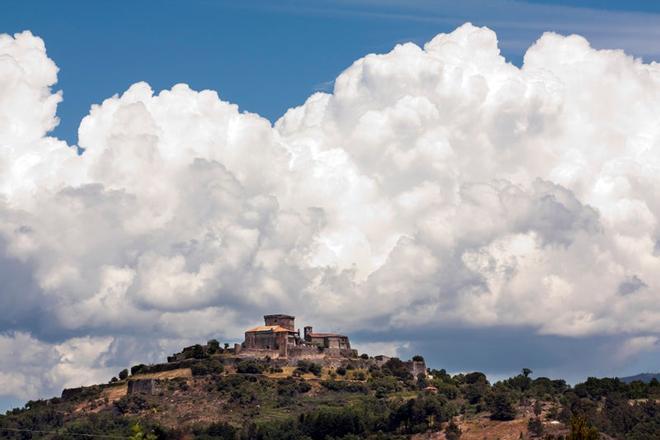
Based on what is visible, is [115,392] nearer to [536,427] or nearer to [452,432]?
[452,432]

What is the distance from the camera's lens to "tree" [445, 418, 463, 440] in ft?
511

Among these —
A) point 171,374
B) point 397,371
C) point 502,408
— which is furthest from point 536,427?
point 171,374

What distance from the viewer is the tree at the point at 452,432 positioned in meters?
156

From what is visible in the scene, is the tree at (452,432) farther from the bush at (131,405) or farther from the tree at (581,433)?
the tree at (581,433)

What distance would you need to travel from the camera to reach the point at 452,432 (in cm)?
15712

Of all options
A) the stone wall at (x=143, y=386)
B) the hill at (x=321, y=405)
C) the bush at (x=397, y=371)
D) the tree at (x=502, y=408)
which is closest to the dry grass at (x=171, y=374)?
the hill at (x=321, y=405)

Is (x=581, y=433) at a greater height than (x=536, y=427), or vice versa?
(x=536, y=427)

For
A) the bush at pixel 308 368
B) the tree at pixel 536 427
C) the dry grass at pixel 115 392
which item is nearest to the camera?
the tree at pixel 536 427

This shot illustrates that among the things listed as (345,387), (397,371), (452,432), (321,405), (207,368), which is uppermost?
(207,368)

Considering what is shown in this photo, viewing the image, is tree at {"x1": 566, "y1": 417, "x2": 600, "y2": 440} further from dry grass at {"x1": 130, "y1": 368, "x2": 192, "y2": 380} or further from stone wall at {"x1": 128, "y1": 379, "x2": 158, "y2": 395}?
dry grass at {"x1": 130, "y1": 368, "x2": 192, "y2": 380}

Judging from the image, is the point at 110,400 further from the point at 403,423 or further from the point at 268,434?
the point at 403,423

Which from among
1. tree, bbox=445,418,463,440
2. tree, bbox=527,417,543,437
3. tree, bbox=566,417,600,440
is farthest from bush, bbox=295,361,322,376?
tree, bbox=566,417,600,440

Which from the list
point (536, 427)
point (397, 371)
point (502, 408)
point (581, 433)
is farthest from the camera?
point (397, 371)

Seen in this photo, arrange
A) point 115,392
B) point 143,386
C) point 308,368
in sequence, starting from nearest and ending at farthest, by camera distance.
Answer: point 143,386, point 115,392, point 308,368
